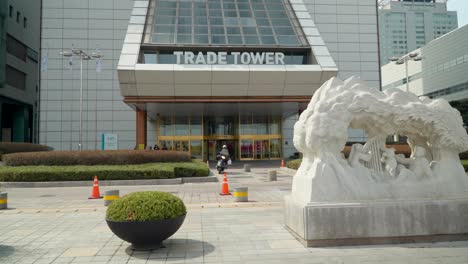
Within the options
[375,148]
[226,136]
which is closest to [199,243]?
[375,148]

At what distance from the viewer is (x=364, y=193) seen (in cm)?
679

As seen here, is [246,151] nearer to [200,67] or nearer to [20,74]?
[200,67]

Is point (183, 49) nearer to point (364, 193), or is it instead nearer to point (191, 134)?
point (191, 134)

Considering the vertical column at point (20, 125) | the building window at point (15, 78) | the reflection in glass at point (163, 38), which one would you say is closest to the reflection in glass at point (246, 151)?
the reflection in glass at point (163, 38)

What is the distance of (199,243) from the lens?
6887 millimetres

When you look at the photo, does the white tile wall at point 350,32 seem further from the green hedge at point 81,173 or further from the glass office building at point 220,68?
the green hedge at point 81,173

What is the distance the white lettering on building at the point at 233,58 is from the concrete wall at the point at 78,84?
19.0 metres

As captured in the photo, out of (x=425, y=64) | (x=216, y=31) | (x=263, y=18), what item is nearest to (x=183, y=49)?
(x=216, y=31)

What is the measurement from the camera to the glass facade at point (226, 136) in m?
37.0

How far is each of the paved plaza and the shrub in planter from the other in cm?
30

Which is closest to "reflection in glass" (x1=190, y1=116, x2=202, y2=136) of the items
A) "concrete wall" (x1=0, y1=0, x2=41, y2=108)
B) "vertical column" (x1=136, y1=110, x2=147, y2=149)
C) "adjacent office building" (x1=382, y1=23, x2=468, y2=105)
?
"vertical column" (x1=136, y1=110, x2=147, y2=149)

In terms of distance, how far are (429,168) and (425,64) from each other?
297 ft

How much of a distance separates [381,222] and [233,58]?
24.2 meters

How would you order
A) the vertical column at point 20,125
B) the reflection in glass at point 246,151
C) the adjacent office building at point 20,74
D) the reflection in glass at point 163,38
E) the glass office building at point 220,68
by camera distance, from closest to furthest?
the glass office building at point 220,68 < the reflection in glass at point 163,38 < the reflection in glass at point 246,151 < the adjacent office building at point 20,74 < the vertical column at point 20,125
